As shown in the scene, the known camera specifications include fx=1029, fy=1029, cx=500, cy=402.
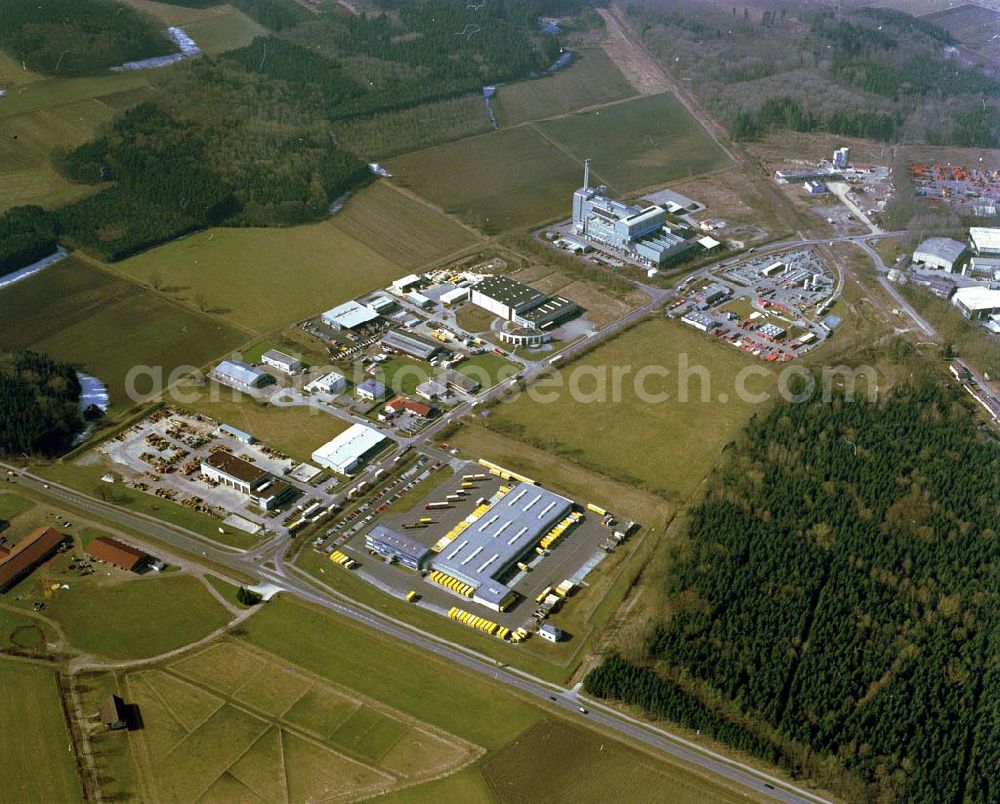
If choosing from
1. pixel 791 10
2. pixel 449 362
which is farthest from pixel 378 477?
pixel 791 10

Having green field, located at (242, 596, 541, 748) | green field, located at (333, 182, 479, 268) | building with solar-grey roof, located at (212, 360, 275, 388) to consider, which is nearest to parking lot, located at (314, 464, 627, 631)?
green field, located at (242, 596, 541, 748)

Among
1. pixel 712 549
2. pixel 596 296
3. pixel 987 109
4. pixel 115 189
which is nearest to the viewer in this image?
pixel 712 549

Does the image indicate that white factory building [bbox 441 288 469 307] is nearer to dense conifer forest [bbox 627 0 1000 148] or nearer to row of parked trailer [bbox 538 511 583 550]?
row of parked trailer [bbox 538 511 583 550]

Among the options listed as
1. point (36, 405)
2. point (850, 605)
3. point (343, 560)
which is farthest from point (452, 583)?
point (36, 405)

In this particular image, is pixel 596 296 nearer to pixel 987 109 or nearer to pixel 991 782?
pixel 991 782

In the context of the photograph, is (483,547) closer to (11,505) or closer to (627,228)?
(11,505)
